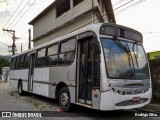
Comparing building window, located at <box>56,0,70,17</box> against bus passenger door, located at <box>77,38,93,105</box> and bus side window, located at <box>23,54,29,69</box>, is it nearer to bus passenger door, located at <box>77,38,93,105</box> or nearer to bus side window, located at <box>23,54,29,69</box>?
bus side window, located at <box>23,54,29,69</box>

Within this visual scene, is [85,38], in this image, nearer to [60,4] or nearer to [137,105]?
[137,105]

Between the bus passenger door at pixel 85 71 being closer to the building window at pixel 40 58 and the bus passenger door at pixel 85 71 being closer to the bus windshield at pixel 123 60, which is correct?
the bus windshield at pixel 123 60

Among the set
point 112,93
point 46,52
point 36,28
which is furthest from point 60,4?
point 112,93

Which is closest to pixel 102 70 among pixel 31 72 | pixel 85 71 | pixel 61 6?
pixel 85 71

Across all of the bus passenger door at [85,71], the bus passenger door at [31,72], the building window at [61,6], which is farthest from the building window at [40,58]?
the building window at [61,6]

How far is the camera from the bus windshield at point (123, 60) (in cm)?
741

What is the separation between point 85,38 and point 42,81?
14.1 feet

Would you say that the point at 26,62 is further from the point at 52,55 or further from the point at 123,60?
the point at 123,60

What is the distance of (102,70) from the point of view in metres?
7.20

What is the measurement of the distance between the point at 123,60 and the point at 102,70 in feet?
3.08

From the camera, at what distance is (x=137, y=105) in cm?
773

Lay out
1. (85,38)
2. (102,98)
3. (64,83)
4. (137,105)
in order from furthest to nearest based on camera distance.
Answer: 1. (64,83)
2. (85,38)
3. (137,105)
4. (102,98)

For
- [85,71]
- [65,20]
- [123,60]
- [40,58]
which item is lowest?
[85,71]

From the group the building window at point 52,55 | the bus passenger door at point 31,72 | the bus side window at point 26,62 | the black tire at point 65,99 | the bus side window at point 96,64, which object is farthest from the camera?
the bus side window at point 26,62
